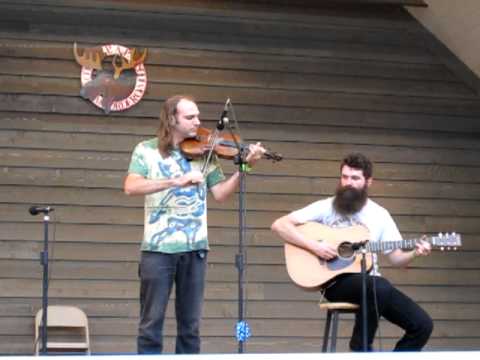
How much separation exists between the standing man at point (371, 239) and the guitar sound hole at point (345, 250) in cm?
4

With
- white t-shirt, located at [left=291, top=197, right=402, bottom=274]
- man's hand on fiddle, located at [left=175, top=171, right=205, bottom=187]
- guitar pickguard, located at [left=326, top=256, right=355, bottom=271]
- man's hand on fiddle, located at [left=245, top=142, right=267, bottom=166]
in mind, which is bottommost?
guitar pickguard, located at [left=326, top=256, right=355, bottom=271]

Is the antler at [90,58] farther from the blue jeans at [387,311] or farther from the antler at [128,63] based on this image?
the blue jeans at [387,311]

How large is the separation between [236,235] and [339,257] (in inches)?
65.0

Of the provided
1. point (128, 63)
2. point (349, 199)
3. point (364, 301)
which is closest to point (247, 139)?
point (128, 63)

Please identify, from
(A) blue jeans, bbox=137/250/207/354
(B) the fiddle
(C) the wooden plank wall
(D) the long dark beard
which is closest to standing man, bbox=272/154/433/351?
(D) the long dark beard

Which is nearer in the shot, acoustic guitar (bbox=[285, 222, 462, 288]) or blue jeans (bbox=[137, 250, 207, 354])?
blue jeans (bbox=[137, 250, 207, 354])

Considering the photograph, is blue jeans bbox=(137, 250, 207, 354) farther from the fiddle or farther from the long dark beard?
the long dark beard

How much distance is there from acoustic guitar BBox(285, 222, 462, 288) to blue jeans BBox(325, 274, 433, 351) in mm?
78

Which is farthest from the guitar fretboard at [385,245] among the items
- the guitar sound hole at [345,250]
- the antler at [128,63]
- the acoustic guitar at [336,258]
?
the antler at [128,63]

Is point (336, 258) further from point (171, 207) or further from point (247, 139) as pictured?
point (247, 139)

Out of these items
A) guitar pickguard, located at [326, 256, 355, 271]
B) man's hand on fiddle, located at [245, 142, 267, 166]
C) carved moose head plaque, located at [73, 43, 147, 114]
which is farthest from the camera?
carved moose head plaque, located at [73, 43, 147, 114]

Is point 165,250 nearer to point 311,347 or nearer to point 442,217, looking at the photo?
point 311,347

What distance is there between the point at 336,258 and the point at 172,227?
911 mm

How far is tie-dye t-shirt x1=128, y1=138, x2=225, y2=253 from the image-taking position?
4895 millimetres
